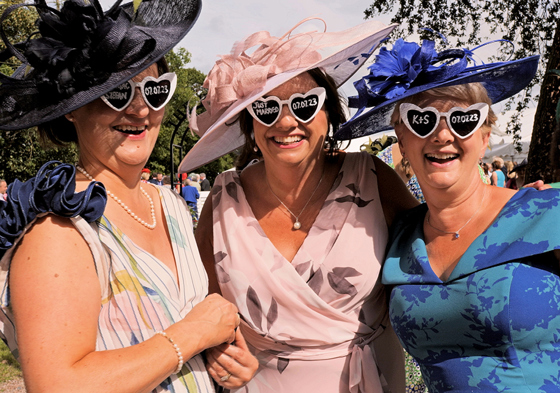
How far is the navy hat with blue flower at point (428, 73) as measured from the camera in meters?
2.08

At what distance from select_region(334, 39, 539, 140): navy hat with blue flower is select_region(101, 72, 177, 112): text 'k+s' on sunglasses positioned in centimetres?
91

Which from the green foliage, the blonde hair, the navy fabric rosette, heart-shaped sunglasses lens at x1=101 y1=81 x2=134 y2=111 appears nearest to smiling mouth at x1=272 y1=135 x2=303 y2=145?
the blonde hair

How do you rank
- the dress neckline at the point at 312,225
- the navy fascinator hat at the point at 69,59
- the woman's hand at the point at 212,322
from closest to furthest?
the navy fascinator hat at the point at 69,59, the woman's hand at the point at 212,322, the dress neckline at the point at 312,225

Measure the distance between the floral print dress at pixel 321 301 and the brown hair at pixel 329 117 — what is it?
1.33 ft

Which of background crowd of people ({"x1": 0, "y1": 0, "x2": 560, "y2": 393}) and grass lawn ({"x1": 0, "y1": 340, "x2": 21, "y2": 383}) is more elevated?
background crowd of people ({"x1": 0, "y1": 0, "x2": 560, "y2": 393})

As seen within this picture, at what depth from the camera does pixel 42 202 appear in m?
1.51

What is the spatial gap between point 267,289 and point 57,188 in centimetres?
122

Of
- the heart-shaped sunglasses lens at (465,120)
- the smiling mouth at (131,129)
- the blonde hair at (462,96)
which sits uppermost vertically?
the smiling mouth at (131,129)

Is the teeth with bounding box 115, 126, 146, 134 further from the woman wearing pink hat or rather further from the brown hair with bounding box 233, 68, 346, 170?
the brown hair with bounding box 233, 68, 346, 170

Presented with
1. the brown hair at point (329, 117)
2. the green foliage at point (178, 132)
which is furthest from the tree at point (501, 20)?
the green foliage at point (178, 132)

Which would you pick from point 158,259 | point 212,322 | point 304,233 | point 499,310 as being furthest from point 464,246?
point 158,259

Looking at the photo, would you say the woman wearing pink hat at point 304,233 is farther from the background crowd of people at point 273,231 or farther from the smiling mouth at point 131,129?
the smiling mouth at point 131,129

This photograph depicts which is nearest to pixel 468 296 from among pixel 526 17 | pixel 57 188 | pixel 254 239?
pixel 254 239

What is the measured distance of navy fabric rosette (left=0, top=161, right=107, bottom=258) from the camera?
1.45 meters
